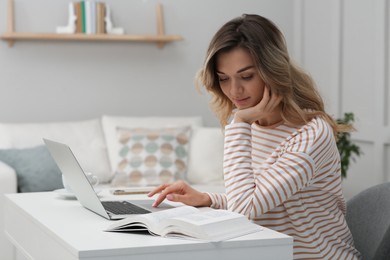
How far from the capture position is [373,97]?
15.3 feet

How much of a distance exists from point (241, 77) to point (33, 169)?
2421mm

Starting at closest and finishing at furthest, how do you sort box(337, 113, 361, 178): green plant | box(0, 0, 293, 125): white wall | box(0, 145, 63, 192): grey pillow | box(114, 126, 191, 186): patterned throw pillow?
box(0, 145, 63, 192): grey pillow
box(114, 126, 191, 186): patterned throw pillow
box(337, 113, 361, 178): green plant
box(0, 0, 293, 125): white wall

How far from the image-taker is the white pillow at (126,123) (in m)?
4.64

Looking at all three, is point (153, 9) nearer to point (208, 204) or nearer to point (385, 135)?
point (385, 135)

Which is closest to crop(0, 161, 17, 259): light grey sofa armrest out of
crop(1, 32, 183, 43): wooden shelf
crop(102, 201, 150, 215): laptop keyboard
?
crop(1, 32, 183, 43): wooden shelf

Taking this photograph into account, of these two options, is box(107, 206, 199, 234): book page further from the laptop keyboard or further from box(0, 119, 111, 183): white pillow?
box(0, 119, 111, 183): white pillow

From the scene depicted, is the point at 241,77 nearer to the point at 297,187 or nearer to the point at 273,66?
the point at 273,66

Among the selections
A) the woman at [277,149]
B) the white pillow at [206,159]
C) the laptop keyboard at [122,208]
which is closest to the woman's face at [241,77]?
A: the woman at [277,149]

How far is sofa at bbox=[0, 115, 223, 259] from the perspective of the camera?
426 cm

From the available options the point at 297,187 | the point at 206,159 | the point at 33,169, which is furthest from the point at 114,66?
the point at 297,187

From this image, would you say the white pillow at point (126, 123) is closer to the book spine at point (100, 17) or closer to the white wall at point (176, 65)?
the white wall at point (176, 65)

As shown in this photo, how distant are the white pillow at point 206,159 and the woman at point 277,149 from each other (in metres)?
2.46

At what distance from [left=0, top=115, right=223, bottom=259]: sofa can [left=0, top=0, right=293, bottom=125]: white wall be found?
0.29m

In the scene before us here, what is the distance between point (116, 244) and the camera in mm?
1483
